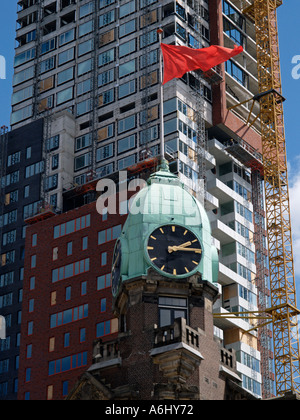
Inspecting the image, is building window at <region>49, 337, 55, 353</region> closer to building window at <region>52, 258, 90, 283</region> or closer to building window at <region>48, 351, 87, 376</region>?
building window at <region>48, 351, 87, 376</region>

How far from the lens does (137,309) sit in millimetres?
73688

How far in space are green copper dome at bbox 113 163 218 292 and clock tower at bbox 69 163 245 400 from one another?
0.21ft

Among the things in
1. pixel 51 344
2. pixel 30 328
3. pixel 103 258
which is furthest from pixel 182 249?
pixel 30 328

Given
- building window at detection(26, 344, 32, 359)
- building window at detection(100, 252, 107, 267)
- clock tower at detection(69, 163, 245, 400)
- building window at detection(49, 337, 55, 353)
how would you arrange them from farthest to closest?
building window at detection(26, 344, 32, 359)
building window at detection(100, 252, 107, 267)
building window at detection(49, 337, 55, 353)
clock tower at detection(69, 163, 245, 400)

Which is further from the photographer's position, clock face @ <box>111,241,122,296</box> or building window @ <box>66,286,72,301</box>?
building window @ <box>66,286,72,301</box>

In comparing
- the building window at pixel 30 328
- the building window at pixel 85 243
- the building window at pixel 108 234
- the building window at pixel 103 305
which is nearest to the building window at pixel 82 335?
the building window at pixel 103 305

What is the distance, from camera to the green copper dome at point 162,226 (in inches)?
2931

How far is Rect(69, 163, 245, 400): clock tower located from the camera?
2783 inches

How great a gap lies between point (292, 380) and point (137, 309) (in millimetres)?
111405

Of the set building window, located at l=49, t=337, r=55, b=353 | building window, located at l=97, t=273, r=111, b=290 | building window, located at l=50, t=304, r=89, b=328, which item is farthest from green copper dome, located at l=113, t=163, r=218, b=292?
building window, located at l=49, t=337, r=55, b=353

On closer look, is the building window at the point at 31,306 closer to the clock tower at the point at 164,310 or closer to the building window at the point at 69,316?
the building window at the point at 69,316

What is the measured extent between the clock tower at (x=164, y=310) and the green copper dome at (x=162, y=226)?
64 mm
